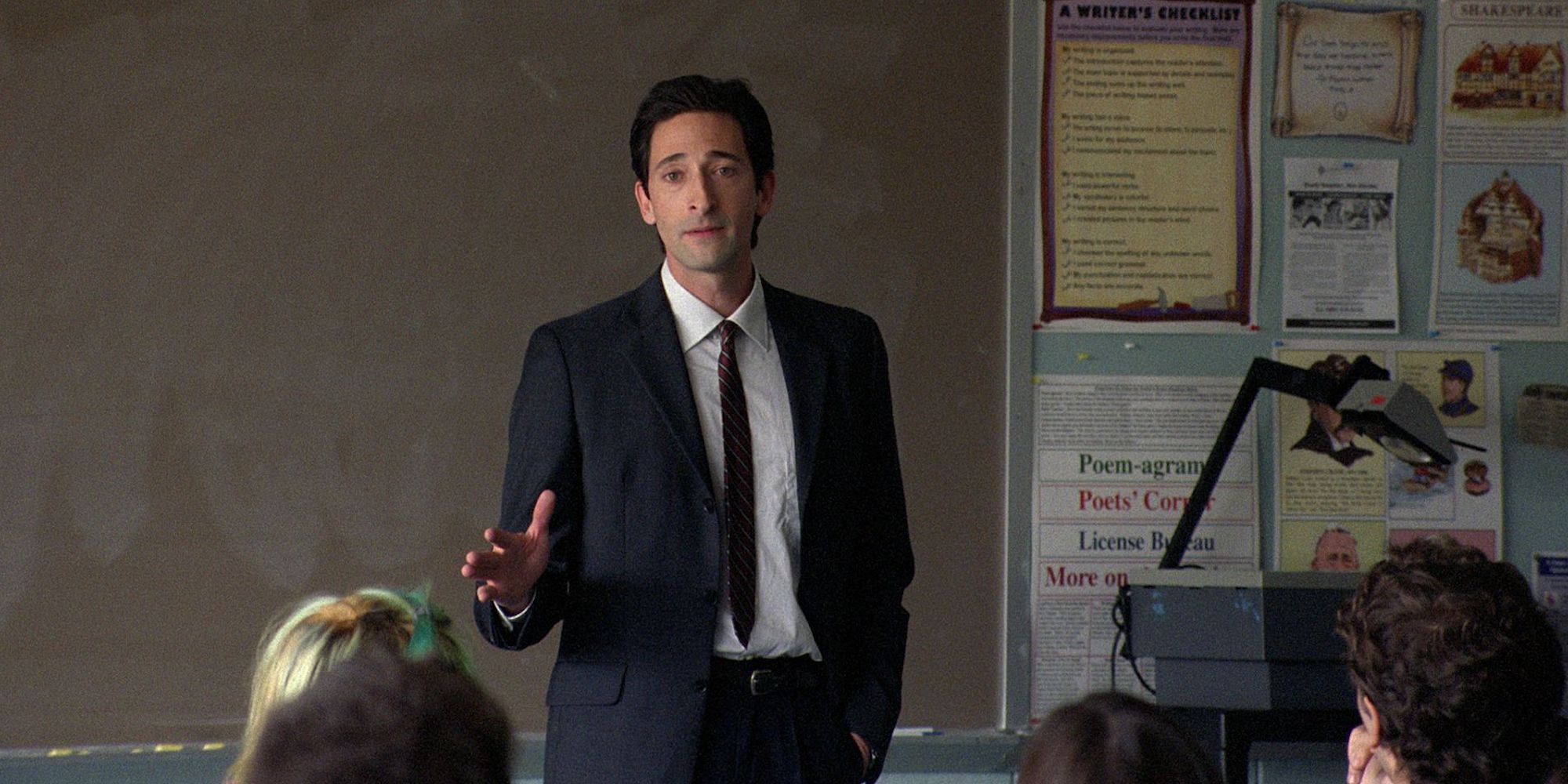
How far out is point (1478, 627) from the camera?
1.43 metres

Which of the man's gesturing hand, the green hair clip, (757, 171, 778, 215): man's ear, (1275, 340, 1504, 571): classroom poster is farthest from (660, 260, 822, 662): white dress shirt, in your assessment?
(1275, 340, 1504, 571): classroom poster

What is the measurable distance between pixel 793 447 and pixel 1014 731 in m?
1.05

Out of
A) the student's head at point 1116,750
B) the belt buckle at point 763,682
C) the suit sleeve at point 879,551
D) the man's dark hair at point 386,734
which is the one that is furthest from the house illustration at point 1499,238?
the man's dark hair at point 386,734

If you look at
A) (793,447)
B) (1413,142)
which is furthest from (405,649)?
(1413,142)

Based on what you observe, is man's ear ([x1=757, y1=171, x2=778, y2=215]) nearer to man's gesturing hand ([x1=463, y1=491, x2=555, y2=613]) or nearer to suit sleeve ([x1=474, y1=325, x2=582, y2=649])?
suit sleeve ([x1=474, y1=325, x2=582, y2=649])

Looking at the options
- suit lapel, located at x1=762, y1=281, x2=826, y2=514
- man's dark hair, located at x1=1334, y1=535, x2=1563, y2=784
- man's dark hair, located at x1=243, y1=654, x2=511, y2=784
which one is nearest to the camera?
man's dark hair, located at x1=243, y1=654, x2=511, y2=784

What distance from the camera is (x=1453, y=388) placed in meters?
2.92

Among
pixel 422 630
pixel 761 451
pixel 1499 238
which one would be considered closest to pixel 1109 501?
pixel 1499 238

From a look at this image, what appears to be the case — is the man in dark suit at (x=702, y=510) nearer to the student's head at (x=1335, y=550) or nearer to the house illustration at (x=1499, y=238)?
the student's head at (x=1335, y=550)

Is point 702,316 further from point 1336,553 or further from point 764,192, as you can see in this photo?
point 1336,553

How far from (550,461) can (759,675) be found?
407 mm

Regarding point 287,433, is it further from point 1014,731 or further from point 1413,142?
point 1413,142

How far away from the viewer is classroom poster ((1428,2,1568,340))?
A: 115 inches

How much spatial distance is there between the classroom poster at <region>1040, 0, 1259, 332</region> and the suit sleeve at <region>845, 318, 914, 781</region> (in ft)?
2.51
